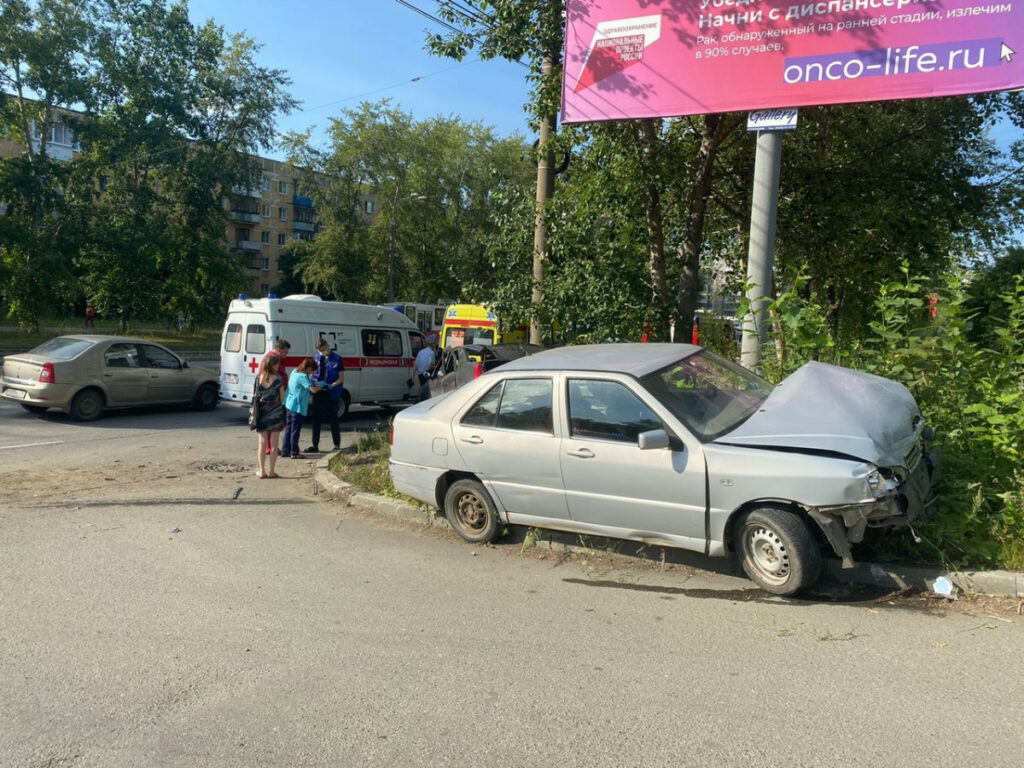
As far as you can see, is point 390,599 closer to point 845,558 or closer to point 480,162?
point 845,558

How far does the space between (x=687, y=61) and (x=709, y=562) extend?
6445mm

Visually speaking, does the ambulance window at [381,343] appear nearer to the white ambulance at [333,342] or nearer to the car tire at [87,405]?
the white ambulance at [333,342]

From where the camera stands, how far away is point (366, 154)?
4662 centimetres

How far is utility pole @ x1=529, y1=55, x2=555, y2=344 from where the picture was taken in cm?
1103

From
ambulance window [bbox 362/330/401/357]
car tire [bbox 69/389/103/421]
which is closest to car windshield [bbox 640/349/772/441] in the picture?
ambulance window [bbox 362/330/401/357]

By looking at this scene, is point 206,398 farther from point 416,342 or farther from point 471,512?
point 471,512

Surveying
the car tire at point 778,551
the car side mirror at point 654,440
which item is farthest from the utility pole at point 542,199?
the car tire at point 778,551

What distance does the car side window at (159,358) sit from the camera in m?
13.8

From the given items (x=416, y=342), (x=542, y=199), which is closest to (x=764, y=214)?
(x=542, y=199)

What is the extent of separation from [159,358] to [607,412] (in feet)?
37.2

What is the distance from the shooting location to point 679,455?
16.3ft

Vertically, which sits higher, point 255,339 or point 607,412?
point 255,339

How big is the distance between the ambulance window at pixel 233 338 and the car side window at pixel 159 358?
1.38 m

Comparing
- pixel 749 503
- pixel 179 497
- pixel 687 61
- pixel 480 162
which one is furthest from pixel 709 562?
pixel 480 162
